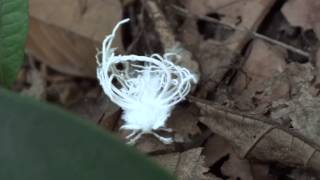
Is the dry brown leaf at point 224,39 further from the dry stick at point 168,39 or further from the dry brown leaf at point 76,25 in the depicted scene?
the dry brown leaf at point 76,25

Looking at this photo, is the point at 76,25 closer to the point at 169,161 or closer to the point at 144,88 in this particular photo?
the point at 144,88

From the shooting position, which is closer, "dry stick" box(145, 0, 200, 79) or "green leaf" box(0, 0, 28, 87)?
"green leaf" box(0, 0, 28, 87)

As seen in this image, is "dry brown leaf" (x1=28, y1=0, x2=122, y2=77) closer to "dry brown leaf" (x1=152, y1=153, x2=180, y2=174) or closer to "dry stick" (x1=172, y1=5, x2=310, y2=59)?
"dry stick" (x1=172, y1=5, x2=310, y2=59)

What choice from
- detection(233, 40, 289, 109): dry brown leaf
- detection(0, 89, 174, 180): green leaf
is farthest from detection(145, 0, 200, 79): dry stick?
detection(0, 89, 174, 180): green leaf

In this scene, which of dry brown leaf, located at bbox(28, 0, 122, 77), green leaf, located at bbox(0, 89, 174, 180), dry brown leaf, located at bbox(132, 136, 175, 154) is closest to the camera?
green leaf, located at bbox(0, 89, 174, 180)

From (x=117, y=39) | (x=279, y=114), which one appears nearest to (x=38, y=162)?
(x=279, y=114)

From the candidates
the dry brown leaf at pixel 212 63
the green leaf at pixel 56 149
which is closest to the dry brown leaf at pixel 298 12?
the dry brown leaf at pixel 212 63

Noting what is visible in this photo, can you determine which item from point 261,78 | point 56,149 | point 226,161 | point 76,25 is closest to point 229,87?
point 261,78
